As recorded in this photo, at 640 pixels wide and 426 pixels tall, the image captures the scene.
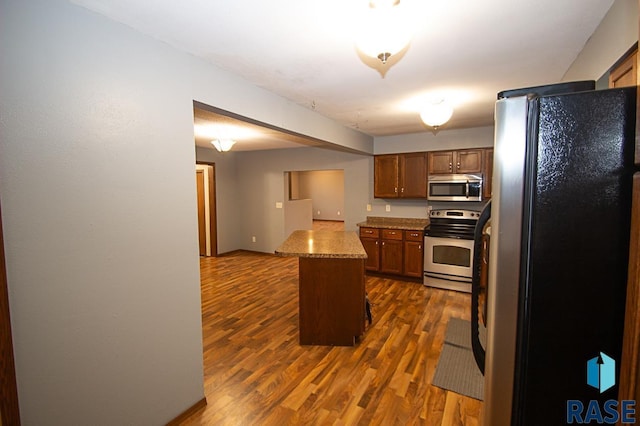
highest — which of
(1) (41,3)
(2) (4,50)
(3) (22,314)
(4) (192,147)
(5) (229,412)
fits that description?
(1) (41,3)

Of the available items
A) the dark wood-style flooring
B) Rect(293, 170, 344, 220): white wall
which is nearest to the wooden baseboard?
the dark wood-style flooring

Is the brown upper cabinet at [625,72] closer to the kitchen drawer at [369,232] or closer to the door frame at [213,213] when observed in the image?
the kitchen drawer at [369,232]

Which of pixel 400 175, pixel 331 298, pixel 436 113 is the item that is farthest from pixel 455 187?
pixel 331 298

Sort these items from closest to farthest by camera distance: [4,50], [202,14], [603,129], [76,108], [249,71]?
[603,129]
[4,50]
[76,108]
[202,14]
[249,71]

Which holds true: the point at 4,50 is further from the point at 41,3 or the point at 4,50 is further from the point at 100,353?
the point at 100,353

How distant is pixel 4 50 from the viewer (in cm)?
119

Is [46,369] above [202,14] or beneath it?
beneath

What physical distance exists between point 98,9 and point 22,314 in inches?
58.3

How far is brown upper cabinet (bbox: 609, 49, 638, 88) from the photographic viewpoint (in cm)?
123

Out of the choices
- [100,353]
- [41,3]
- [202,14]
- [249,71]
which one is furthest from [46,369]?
[249,71]

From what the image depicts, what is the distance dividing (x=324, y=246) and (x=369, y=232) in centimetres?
232

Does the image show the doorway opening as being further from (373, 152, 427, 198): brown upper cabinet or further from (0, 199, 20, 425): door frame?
(0, 199, 20, 425): door frame

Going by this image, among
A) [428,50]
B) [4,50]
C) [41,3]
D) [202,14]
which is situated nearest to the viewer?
[4,50]

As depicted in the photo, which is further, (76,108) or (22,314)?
(76,108)
